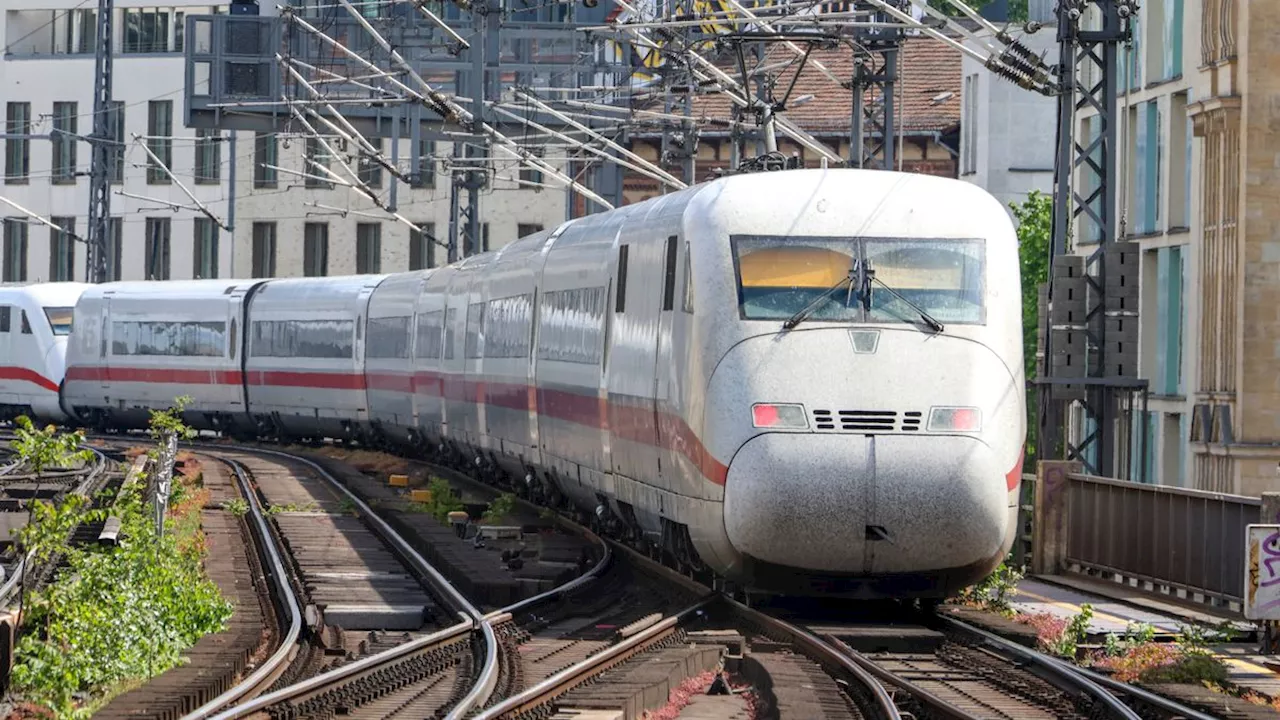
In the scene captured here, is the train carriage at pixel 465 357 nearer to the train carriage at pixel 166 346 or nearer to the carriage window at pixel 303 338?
the carriage window at pixel 303 338

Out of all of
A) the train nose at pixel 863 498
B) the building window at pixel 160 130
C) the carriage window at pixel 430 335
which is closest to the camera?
the train nose at pixel 863 498

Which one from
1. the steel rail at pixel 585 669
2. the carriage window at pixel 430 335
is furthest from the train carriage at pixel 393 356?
the steel rail at pixel 585 669

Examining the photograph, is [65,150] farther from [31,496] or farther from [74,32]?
[31,496]

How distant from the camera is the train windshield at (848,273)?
52.2ft

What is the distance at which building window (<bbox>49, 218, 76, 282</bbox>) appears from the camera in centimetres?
8219

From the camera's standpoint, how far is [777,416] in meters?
15.4

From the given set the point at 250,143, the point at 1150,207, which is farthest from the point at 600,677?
the point at 250,143

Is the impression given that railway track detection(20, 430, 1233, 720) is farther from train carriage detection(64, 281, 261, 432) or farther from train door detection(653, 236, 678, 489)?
train carriage detection(64, 281, 261, 432)

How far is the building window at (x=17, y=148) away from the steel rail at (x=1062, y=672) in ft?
233

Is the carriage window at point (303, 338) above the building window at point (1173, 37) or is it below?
Answer: below

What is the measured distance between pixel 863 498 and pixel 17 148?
72149 millimetres

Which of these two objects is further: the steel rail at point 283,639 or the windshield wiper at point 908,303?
the windshield wiper at point 908,303

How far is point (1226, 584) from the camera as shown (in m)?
17.4

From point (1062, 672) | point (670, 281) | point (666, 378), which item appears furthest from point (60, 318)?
point (1062, 672)
